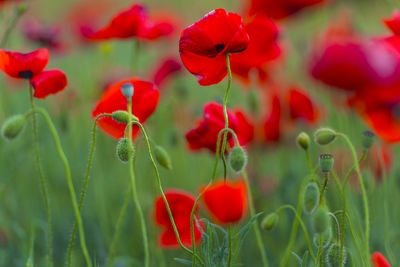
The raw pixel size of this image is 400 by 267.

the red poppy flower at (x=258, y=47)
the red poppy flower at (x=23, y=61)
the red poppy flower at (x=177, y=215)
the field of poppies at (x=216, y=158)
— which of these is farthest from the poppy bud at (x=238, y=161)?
the red poppy flower at (x=258, y=47)

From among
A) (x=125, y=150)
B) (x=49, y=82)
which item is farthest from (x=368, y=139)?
(x=49, y=82)

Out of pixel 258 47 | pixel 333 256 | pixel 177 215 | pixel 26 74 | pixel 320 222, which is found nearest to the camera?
pixel 320 222

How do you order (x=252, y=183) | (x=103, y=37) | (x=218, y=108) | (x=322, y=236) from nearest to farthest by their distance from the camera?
(x=322, y=236) → (x=218, y=108) → (x=103, y=37) → (x=252, y=183)

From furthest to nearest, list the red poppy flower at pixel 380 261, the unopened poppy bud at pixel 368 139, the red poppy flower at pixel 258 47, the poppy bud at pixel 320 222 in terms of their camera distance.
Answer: the red poppy flower at pixel 258 47, the unopened poppy bud at pixel 368 139, the red poppy flower at pixel 380 261, the poppy bud at pixel 320 222

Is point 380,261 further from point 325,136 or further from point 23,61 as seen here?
point 23,61

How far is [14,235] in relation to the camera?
1538 mm

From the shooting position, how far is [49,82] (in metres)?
0.96

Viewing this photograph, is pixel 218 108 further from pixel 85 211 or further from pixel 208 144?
pixel 85 211

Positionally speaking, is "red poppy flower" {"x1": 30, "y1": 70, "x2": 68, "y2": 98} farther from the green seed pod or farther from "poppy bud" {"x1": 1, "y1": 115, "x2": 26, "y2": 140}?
the green seed pod

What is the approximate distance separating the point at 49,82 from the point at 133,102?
0.52 feet

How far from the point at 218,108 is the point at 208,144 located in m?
0.07

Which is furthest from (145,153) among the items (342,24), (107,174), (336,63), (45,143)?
(336,63)

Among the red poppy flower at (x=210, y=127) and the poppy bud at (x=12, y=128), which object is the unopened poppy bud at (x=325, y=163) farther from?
the poppy bud at (x=12, y=128)

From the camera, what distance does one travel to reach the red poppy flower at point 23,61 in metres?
0.95
